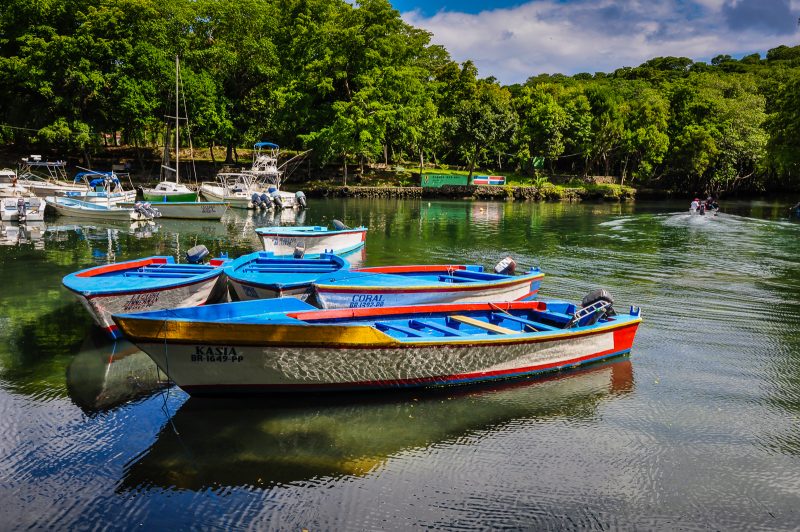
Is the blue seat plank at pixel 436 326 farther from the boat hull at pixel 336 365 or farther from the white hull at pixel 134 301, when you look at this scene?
the white hull at pixel 134 301

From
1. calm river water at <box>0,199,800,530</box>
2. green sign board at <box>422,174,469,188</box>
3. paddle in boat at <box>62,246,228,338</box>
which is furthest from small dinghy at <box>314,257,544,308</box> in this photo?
green sign board at <box>422,174,469,188</box>

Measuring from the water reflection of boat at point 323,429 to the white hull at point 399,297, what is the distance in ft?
10.1

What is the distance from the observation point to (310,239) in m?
20.9

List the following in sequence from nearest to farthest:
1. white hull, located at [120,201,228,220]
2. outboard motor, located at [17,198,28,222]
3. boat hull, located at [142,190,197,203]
Answer: outboard motor, located at [17,198,28,222], white hull, located at [120,201,228,220], boat hull, located at [142,190,197,203]

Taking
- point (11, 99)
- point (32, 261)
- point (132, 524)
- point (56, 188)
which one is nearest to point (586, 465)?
point (132, 524)

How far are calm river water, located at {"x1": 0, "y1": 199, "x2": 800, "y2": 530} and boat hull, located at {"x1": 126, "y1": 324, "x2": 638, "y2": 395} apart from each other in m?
0.28

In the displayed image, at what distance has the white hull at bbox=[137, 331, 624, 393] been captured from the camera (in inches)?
306

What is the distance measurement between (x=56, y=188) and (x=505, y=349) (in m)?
38.2

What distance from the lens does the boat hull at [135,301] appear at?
10.6 metres

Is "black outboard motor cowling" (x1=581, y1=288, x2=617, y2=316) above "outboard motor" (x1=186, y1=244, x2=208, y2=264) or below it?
below

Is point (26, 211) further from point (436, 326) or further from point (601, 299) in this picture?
point (601, 299)

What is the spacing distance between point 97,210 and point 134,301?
1017 inches

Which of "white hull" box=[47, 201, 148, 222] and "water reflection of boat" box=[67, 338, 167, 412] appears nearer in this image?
"water reflection of boat" box=[67, 338, 167, 412]

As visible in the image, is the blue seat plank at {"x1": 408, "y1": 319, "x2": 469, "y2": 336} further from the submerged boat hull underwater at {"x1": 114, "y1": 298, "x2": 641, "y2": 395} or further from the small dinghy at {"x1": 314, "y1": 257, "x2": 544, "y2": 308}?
the small dinghy at {"x1": 314, "y1": 257, "x2": 544, "y2": 308}
